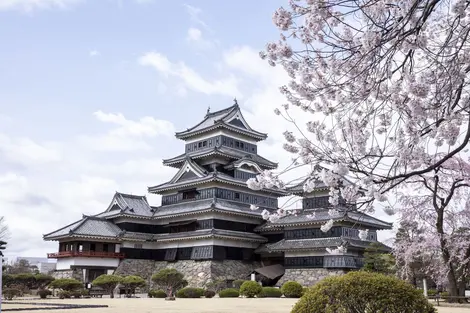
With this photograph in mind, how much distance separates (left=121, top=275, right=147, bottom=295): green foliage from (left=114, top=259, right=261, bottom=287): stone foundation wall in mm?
3600

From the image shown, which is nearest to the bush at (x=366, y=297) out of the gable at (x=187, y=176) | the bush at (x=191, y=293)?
the bush at (x=191, y=293)

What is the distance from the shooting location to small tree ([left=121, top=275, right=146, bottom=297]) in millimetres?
37059

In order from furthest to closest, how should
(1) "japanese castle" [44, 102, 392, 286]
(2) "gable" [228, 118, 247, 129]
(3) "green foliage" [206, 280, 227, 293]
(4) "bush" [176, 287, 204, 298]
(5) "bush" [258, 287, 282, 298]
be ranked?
(2) "gable" [228, 118, 247, 129] < (1) "japanese castle" [44, 102, 392, 286] < (3) "green foliage" [206, 280, 227, 293] < (4) "bush" [176, 287, 204, 298] < (5) "bush" [258, 287, 282, 298]

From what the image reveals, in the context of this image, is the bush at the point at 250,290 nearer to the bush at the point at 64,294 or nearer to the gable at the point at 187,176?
the bush at the point at 64,294

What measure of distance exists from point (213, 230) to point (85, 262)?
38.1ft

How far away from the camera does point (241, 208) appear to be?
43375 millimetres

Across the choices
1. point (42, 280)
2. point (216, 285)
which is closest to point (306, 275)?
point (216, 285)

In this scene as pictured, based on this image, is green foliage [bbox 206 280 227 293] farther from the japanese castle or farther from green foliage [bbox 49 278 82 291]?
green foliage [bbox 49 278 82 291]

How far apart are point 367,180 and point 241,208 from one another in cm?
3639

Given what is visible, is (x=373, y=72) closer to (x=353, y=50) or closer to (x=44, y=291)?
(x=353, y=50)

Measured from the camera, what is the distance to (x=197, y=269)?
40.7 meters

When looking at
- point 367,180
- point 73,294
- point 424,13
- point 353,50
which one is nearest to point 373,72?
point 353,50

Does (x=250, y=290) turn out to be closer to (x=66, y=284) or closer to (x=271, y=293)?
(x=271, y=293)

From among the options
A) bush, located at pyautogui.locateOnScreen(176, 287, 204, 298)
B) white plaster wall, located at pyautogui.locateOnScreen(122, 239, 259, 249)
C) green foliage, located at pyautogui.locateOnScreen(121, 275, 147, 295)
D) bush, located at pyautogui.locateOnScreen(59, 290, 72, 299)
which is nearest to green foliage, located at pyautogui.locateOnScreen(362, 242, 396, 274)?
white plaster wall, located at pyautogui.locateOnScreen(122, 239, 259, 249)
